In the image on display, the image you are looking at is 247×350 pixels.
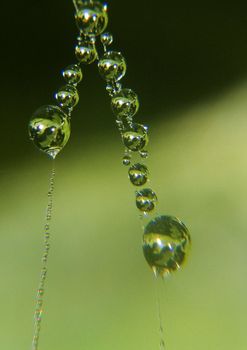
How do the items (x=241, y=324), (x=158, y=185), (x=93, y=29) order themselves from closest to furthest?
(x=93, y=29) < (x=241, y=324) < (x=158, y=185)

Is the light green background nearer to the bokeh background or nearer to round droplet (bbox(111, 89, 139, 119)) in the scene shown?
the bokeh background

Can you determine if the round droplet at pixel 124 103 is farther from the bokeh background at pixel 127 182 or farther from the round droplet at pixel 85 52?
the bokeh background at pixel 127 182

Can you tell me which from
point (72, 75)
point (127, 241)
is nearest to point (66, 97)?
point (72, 75)

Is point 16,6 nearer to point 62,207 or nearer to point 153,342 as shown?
point 62,207

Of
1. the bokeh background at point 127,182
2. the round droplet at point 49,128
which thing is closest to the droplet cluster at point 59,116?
the round droplet at point 49,128

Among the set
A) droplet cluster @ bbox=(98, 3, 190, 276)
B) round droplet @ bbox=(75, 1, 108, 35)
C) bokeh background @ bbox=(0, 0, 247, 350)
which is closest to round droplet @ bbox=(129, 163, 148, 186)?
droplet cluster @ bbox=(98, 3, 190, 276)

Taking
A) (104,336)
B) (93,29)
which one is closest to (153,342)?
(104,336)

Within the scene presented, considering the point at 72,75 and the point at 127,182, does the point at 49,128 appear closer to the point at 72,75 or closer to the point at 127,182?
the point at 72,75
